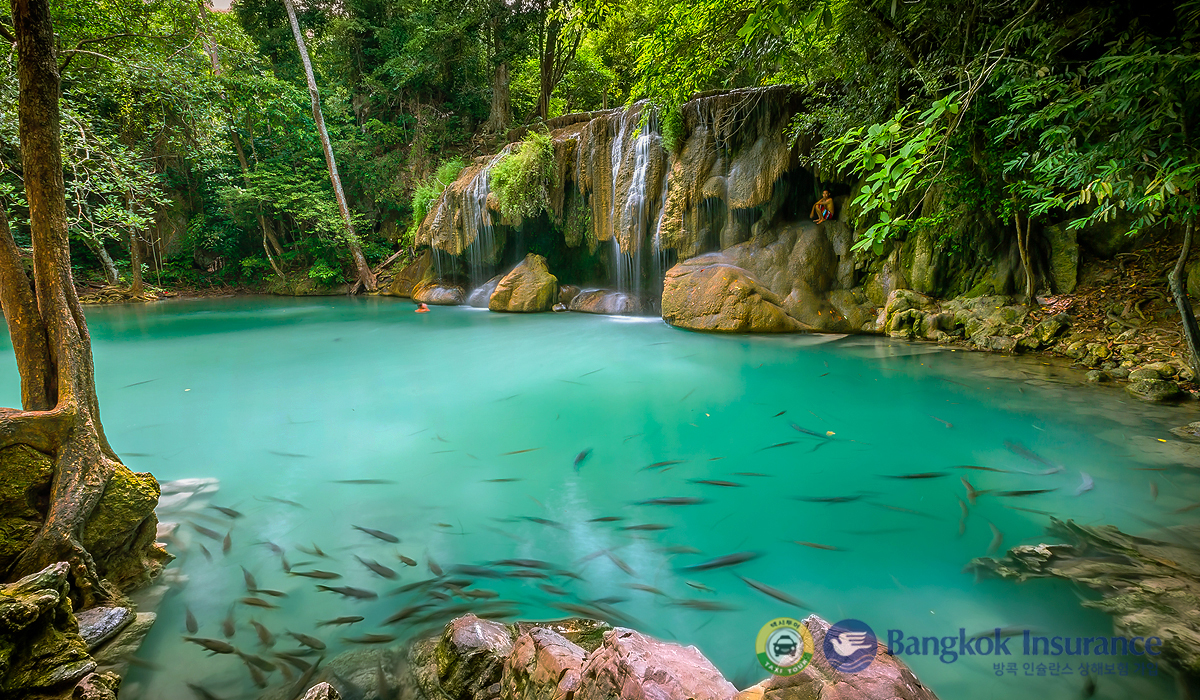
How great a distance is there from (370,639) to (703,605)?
1.60m

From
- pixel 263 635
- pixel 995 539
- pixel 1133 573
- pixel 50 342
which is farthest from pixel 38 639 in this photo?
pixel 1133 573

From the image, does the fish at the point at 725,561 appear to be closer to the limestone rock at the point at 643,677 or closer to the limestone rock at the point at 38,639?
the limestone rock at the point at 643,677

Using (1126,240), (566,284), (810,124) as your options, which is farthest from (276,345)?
(1126,240)

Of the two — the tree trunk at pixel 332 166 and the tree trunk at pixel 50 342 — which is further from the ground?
the tree trunk at pixel 332 166

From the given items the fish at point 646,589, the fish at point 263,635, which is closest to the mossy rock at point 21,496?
the fish at point 263,635

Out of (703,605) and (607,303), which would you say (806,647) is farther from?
(607,303)

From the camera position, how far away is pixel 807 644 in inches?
69.7

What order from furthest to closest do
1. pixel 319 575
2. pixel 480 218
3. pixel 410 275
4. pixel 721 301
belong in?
pixel 410 275
pixel 480 218
pixel 721 301
pixel 319 575

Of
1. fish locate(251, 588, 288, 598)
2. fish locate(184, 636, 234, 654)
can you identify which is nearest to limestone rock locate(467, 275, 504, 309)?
fish locate(251, 588, 288, 598)

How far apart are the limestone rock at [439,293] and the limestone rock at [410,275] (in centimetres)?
58

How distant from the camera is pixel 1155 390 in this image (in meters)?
4.87

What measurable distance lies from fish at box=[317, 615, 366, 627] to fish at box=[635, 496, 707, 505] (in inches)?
72.1

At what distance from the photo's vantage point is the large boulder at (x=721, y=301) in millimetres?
9078

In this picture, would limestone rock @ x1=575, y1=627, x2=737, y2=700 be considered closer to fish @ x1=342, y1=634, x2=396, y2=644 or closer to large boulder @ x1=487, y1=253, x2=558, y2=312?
fish @ x1=342, y1=634, x2=396, y2=644
